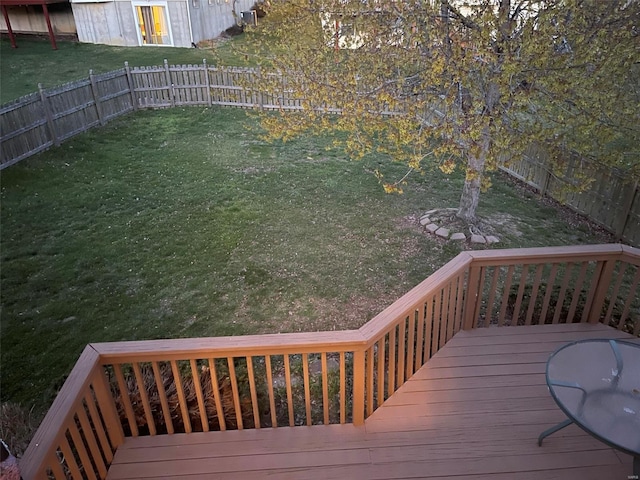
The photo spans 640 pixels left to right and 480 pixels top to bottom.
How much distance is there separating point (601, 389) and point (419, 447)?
110 centimetres

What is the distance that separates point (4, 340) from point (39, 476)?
3.35 metres

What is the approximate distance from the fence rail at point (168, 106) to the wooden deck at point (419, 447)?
10.4 feet

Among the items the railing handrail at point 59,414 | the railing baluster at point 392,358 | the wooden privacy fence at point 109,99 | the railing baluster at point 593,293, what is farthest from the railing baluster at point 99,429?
the wooden privacy fence at point 109,99

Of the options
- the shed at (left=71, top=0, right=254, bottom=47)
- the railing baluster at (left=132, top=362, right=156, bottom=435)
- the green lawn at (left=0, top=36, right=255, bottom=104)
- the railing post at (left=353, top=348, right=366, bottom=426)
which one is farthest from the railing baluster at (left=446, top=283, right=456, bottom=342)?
the shed at (left=71, top=0, right=254, bottom=47)

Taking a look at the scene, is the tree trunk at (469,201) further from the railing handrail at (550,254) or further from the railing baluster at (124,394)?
the railing baluster at (124,394)

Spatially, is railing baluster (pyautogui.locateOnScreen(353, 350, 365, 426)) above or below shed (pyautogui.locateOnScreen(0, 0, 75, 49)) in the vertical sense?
below

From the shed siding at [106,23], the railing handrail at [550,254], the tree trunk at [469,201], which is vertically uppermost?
the shed siding at [106,23]

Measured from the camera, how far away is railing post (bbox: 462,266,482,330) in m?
3.63

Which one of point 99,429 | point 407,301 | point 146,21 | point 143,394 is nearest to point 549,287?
point 407,301

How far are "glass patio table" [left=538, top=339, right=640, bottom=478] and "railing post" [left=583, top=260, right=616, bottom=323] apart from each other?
0.87 meters

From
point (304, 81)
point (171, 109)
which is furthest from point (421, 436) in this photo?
point (171, 109)

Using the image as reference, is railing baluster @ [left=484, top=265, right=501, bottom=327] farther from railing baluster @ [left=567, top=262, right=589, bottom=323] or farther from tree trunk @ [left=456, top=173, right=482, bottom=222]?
tree trunk @ [left=456, top=173, right=482, bottom=222]

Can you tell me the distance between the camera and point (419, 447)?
9.43 feet

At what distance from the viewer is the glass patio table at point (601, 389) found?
234 cm
